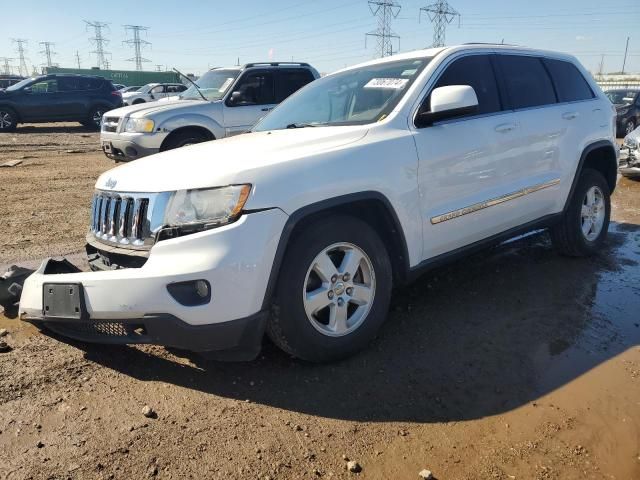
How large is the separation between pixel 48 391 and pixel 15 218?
449 centimetres

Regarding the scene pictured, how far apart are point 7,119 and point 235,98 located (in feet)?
41.7

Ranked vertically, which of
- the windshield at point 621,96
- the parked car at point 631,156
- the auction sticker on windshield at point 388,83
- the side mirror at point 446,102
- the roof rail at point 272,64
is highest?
the roof rail at point 272,64

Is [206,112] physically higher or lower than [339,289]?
higher

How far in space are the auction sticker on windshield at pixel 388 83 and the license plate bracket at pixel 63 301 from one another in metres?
2.38

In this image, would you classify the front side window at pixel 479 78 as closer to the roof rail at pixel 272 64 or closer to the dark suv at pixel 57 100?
the roof rail at pixel 272 64

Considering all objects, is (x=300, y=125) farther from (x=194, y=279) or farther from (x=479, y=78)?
(x=194, y=279)

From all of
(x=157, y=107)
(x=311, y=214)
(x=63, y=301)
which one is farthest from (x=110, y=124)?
(x=311, y=214)

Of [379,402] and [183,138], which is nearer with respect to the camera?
[379,402]

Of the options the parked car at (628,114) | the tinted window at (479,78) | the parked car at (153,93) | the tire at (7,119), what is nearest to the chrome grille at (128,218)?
the tinted window at (479,78)

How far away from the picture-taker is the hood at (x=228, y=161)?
279 centimetres

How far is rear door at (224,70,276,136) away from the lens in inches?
350

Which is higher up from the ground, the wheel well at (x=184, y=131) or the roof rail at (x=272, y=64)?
the roof rail at (x=272, y=64)

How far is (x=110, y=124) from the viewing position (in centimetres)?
936

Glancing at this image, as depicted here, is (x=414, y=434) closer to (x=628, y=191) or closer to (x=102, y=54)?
(x=628, y=191)
